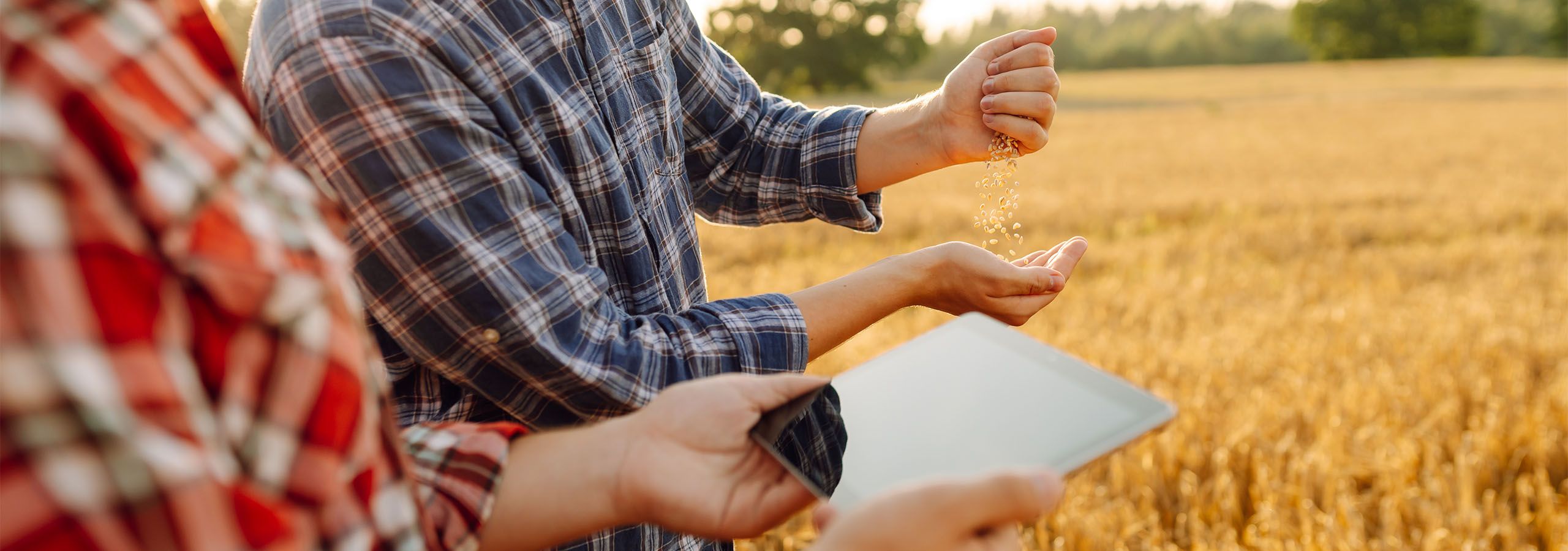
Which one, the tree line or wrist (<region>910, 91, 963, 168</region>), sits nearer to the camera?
wrist (<region>910, 91, 963, 168</region>)

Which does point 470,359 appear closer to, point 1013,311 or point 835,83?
point 1013,311

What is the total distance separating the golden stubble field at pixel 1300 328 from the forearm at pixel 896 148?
2.76 ft

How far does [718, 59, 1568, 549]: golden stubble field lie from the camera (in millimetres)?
2340

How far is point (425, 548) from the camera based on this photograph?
2.35 ft

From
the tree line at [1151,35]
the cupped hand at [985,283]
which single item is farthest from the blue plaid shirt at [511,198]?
the tree line at [1151,35]

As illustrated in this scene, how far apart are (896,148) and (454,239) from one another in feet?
3.04

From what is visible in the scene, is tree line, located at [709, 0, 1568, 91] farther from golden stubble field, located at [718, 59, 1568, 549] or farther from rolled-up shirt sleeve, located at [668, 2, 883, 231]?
rolled-up shirt sleeve, located at [668, 2, 883, 231]

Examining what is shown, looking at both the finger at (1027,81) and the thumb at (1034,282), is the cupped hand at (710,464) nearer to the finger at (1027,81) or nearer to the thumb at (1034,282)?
the thumb at (1034,282)

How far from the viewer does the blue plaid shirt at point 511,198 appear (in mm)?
1030

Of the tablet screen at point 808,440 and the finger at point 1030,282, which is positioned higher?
the tablet screen at point 808,440

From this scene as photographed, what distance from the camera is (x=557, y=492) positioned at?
947 millimetres

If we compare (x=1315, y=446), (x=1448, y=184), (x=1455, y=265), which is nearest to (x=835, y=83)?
(x=1448, y=184)

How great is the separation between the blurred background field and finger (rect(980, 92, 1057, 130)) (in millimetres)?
1082

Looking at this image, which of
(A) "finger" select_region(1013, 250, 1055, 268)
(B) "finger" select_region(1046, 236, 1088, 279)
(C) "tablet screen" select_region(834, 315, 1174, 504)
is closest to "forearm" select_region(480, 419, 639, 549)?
(C) "tablet screen" select_region(834, 315, 1174, 504)
